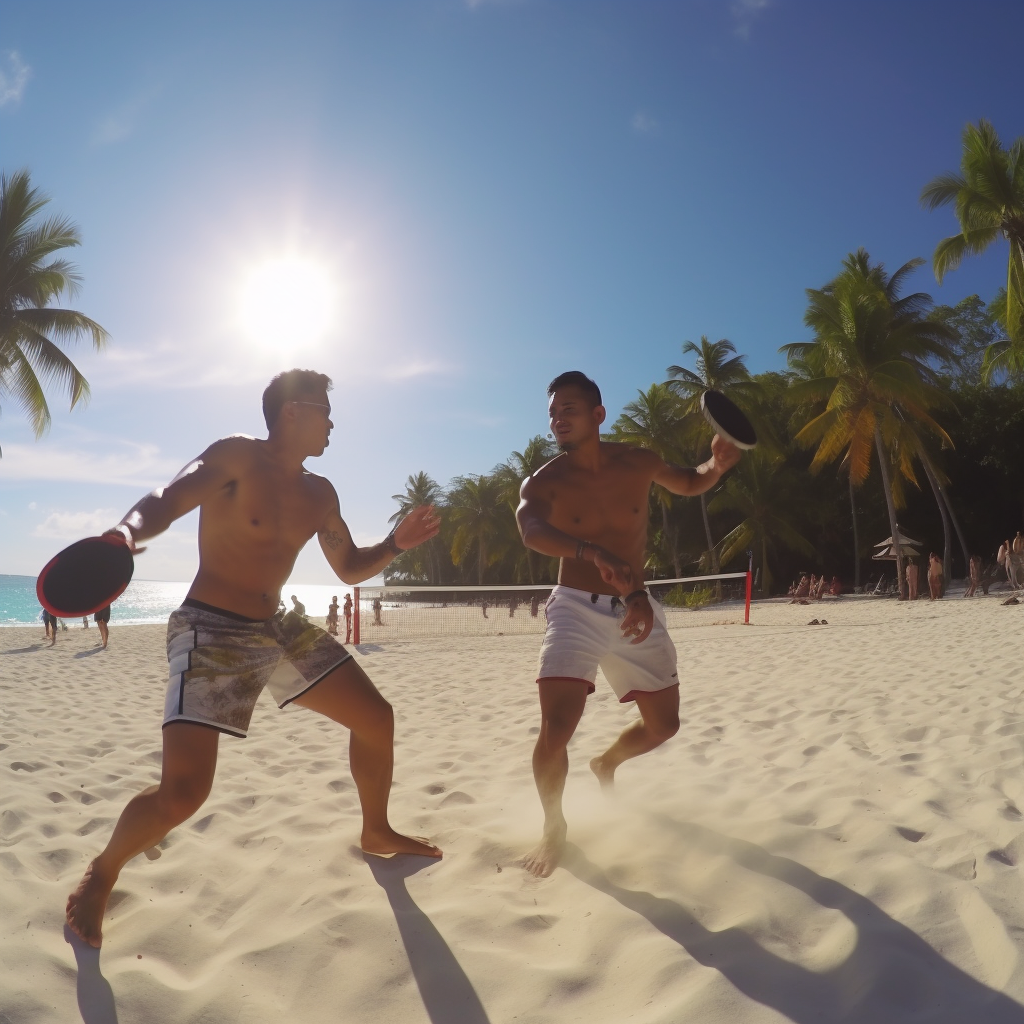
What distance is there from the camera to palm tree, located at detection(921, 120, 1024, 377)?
18.4 meters

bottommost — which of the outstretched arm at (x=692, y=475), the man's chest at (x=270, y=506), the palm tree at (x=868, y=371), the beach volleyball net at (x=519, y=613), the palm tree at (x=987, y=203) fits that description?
the beach volleyball net at (x=519, y=613)

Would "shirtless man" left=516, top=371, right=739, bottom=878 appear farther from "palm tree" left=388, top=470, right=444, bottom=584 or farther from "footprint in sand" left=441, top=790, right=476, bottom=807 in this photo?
"palm tree" left=388, top=470, right=444, bottom=584

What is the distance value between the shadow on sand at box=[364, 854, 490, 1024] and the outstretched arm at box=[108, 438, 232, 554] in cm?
141

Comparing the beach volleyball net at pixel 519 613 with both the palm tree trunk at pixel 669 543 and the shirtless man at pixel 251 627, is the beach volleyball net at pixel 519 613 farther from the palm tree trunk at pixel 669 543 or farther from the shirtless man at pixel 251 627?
the shirtless man at pixel 251 627

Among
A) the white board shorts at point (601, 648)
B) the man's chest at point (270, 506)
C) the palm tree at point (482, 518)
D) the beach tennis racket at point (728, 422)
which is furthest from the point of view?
the palm tree at point (482, 518)

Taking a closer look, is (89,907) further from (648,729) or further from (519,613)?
(519,613)

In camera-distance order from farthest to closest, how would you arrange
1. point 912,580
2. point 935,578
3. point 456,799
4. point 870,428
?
1. point 870,428
2. point 912,580
3. point 935,578
4. point 456,799

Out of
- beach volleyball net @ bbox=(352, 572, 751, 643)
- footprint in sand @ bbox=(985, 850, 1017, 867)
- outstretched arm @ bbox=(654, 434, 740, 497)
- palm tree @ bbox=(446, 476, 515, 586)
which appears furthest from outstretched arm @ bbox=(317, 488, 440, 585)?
palm tree @ bbox=(446, 476, 515, 586)

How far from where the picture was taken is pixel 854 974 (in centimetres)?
199

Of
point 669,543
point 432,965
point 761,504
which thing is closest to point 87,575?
point 432,965

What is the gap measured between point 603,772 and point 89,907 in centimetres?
203

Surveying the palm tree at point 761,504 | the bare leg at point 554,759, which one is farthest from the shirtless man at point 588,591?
the palm tree at point 761,504

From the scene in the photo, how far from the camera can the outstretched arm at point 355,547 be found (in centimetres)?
317

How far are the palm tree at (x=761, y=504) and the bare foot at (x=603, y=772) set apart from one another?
30.3 meters
